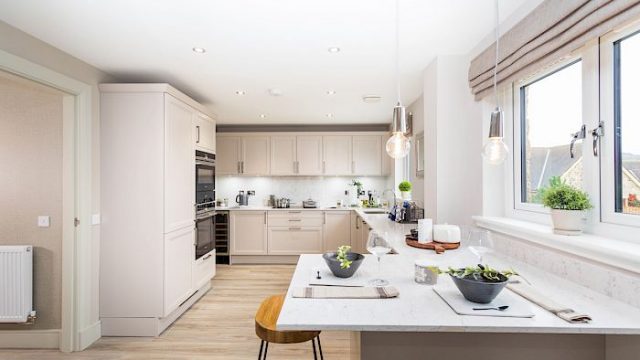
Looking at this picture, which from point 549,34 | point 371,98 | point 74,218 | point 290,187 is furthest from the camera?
point 290,187

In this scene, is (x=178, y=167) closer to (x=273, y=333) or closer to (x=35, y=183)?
(x=35, y=183)

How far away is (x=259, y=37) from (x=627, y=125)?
83.4 inches

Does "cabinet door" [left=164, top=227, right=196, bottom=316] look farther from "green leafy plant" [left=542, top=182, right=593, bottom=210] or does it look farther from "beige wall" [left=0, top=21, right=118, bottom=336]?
"green leafy plant" [left=542, top=182, right=593, bottom=210]

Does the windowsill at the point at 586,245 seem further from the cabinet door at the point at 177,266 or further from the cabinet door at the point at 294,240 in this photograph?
the cabinet door at the point at 294,240

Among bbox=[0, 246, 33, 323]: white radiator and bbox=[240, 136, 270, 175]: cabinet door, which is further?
bbox=[240, 136, 270, 175]: cabinet door

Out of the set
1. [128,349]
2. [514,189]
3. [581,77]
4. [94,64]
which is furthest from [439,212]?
[94,64]

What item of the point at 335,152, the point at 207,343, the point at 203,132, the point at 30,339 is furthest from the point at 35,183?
the point at 335,152

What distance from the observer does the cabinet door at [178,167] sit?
9.50 ft

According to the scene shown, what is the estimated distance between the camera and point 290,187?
5887 millimetres

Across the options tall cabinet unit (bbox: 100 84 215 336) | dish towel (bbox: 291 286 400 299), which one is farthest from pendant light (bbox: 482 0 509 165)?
tall cabinet unit (bbox: 100 84 215 336)

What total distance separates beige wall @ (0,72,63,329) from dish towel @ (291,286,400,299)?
2444 millimetres

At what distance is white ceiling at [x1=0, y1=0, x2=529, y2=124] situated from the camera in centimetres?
188

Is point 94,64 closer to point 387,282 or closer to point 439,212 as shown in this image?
point 387,282

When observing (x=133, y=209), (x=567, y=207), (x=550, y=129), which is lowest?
(x=133, y=209)
